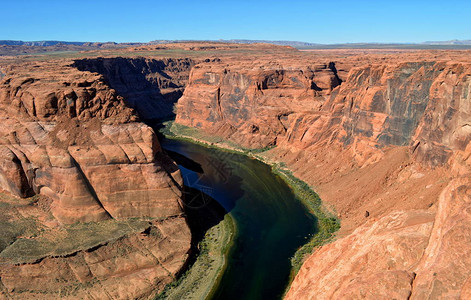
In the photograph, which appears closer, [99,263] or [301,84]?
[99,263]

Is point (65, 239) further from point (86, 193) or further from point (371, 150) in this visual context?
point (371, 150)

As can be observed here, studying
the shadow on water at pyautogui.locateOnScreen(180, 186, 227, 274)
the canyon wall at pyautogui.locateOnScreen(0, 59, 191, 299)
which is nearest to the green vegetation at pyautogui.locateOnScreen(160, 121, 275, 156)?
the shadow on water at pyautogui.locateOnScreen(180, 186, 227, 274)

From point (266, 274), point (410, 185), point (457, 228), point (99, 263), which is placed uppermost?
point (457, 228)

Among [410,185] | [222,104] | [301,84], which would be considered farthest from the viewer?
[222,104]

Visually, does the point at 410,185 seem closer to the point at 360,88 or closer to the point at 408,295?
the point at 360,88

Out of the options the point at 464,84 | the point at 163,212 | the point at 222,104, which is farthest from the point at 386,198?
the point at 222,104

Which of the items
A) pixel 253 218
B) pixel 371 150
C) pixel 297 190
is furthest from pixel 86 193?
pixel 371 150

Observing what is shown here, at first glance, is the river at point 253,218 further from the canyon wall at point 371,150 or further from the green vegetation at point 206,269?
the canyon wall at point 371,150
